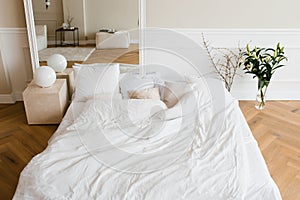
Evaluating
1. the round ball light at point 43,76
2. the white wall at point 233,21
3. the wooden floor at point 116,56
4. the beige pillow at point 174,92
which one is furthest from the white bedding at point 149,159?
the white wall at point 233,21

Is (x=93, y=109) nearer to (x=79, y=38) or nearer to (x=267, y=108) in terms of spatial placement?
(x=79, y=38)

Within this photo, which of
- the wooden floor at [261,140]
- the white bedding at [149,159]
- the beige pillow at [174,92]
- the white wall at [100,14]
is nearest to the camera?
the white bedding at [149,159]

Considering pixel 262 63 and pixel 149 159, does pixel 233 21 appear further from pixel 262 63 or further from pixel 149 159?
pixel 149 159

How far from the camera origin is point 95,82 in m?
2.95

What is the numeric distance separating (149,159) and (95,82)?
4.38ft

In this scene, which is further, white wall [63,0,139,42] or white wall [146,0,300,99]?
white wall [146,0,300,99]

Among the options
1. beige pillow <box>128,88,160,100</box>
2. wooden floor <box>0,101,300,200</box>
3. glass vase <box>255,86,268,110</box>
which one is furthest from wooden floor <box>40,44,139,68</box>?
glass vase <box>255,86,268,110</box>

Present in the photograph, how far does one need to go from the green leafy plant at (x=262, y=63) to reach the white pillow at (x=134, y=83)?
1190mm

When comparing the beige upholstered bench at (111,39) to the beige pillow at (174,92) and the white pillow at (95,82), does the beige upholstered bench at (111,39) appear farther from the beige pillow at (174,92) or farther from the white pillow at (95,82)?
the beige pillow at (174,92)

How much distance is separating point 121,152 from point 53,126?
A: 142cm

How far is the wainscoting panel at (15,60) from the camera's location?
3.38m

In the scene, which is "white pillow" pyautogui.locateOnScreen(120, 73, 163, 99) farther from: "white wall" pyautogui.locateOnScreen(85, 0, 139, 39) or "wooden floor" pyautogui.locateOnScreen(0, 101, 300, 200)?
"wooden floor" pyautogui.locateOnScreen(0, 101, 300, 200)

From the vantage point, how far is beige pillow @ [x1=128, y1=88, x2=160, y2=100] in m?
2.79

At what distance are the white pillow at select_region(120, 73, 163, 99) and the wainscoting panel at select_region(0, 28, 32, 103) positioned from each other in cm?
130
